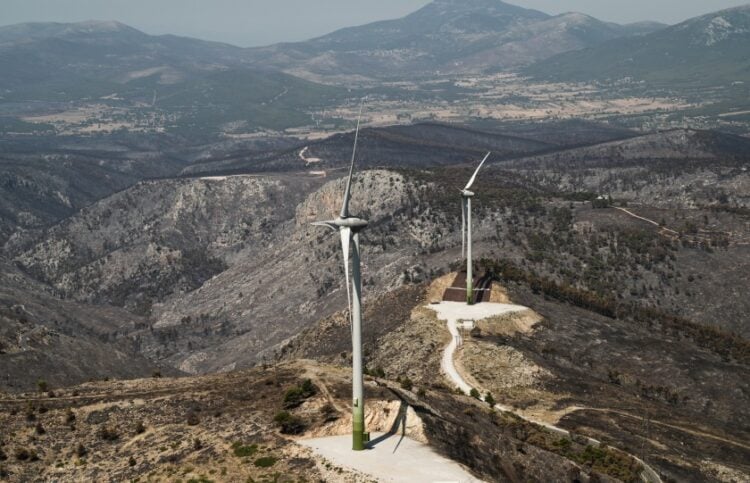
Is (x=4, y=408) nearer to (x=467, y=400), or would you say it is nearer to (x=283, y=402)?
(x=283, y=402)

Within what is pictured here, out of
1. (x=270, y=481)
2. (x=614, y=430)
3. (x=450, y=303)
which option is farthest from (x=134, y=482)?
(x=450, y=303)

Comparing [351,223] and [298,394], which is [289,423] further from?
[351,223]

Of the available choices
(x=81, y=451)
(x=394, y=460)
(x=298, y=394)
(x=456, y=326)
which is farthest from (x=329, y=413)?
(x=456, y=326)

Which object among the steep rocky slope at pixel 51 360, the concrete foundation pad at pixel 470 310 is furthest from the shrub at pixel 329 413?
the steep rocky slope at pixel 51 360

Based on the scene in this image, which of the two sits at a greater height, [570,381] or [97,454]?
[97,454]

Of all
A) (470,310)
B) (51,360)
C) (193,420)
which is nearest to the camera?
(193,420)

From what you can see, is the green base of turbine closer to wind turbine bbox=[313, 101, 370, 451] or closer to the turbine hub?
wind turbine bbox=[313, 101, 370, 451]
